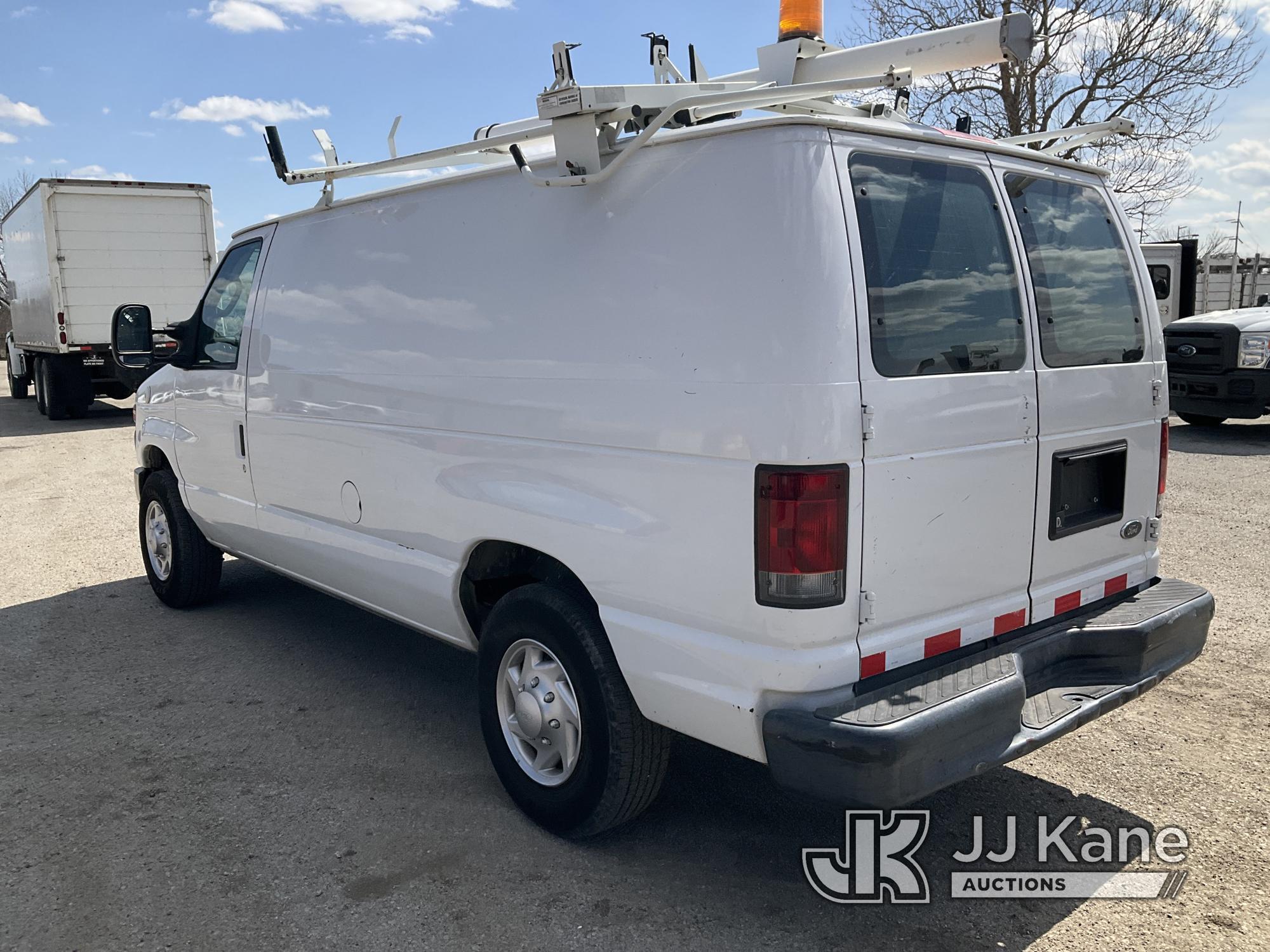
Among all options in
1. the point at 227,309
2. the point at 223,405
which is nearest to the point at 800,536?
the point at 223,405

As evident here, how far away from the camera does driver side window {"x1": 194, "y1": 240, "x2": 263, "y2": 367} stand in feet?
16.9

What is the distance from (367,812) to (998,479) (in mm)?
2445

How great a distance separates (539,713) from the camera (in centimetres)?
346

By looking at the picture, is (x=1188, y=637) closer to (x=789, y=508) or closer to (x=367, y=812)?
(x=789, y=508)

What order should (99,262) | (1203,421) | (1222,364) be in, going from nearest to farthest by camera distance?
1. (1222,364)
2. (1203,421)
3. (99,262)

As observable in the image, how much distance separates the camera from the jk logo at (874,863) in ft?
10.5

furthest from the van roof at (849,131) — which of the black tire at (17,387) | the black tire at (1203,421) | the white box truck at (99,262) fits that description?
the black tire at (17,387)

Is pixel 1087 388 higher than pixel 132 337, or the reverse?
pixel 132 337

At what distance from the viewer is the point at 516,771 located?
11.8 ft

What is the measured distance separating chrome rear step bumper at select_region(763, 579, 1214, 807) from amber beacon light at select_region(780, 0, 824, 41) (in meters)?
2.29

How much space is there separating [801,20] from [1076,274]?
53.8 inches

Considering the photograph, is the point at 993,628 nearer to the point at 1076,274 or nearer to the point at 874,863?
the point at 874,863

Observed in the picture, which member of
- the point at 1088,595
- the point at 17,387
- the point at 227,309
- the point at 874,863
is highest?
the point at 227,309

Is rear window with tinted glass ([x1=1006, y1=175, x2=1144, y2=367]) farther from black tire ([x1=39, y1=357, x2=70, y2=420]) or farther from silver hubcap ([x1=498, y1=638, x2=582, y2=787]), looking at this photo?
black tire ([x1=39, y1=357, x2=70, y2=420])
